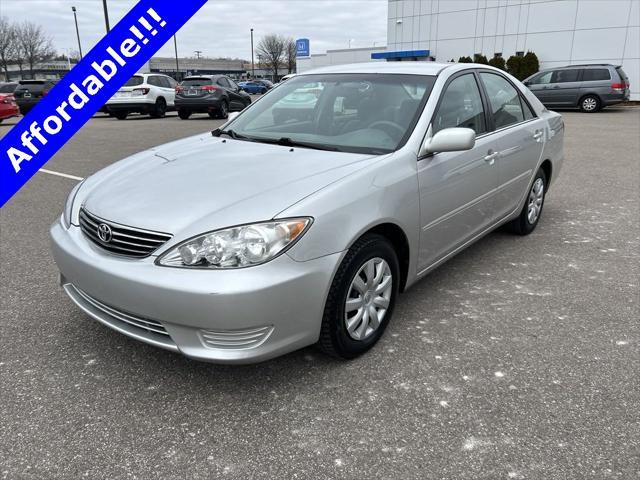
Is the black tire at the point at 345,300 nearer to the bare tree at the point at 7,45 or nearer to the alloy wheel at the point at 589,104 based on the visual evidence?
the alloy wheel at the point at 589,104

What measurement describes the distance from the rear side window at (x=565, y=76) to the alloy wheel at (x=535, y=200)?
1695cm

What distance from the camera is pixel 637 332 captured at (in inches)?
127

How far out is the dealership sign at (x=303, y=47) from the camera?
5816cm

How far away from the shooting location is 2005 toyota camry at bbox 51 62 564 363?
2.35 meters

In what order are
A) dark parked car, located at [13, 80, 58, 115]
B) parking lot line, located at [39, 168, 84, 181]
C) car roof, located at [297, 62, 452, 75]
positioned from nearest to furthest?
car roof, located at [297, 62, 452, 75], parking lot line, located at [39, 168, 84, 181], dark parked car, located at [13, 80, 58, 115]

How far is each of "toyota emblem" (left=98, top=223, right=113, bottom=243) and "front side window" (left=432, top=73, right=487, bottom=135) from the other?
2.00 m

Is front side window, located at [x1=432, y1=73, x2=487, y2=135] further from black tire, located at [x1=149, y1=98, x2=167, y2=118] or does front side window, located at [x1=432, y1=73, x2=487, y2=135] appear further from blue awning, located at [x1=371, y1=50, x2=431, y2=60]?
blue awning, located at [x1=371, y1=50, x2=431, y2=60]

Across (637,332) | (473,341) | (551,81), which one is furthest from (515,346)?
(551,81)

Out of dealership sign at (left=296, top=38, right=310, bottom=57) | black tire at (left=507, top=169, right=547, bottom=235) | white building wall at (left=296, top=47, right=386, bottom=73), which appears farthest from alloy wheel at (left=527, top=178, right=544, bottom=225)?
dealership sign at (left=296, top=38, right=310, bottom=57)

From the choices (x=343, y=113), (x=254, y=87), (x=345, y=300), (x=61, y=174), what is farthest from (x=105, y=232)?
(x=254, y=87)

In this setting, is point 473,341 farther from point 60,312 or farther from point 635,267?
point 60,312

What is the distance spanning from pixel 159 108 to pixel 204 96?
2.55 meters

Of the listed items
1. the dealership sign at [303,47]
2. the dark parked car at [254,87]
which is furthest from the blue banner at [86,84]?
the dealership sign at [303,47]

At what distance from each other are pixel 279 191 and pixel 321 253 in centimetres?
38
